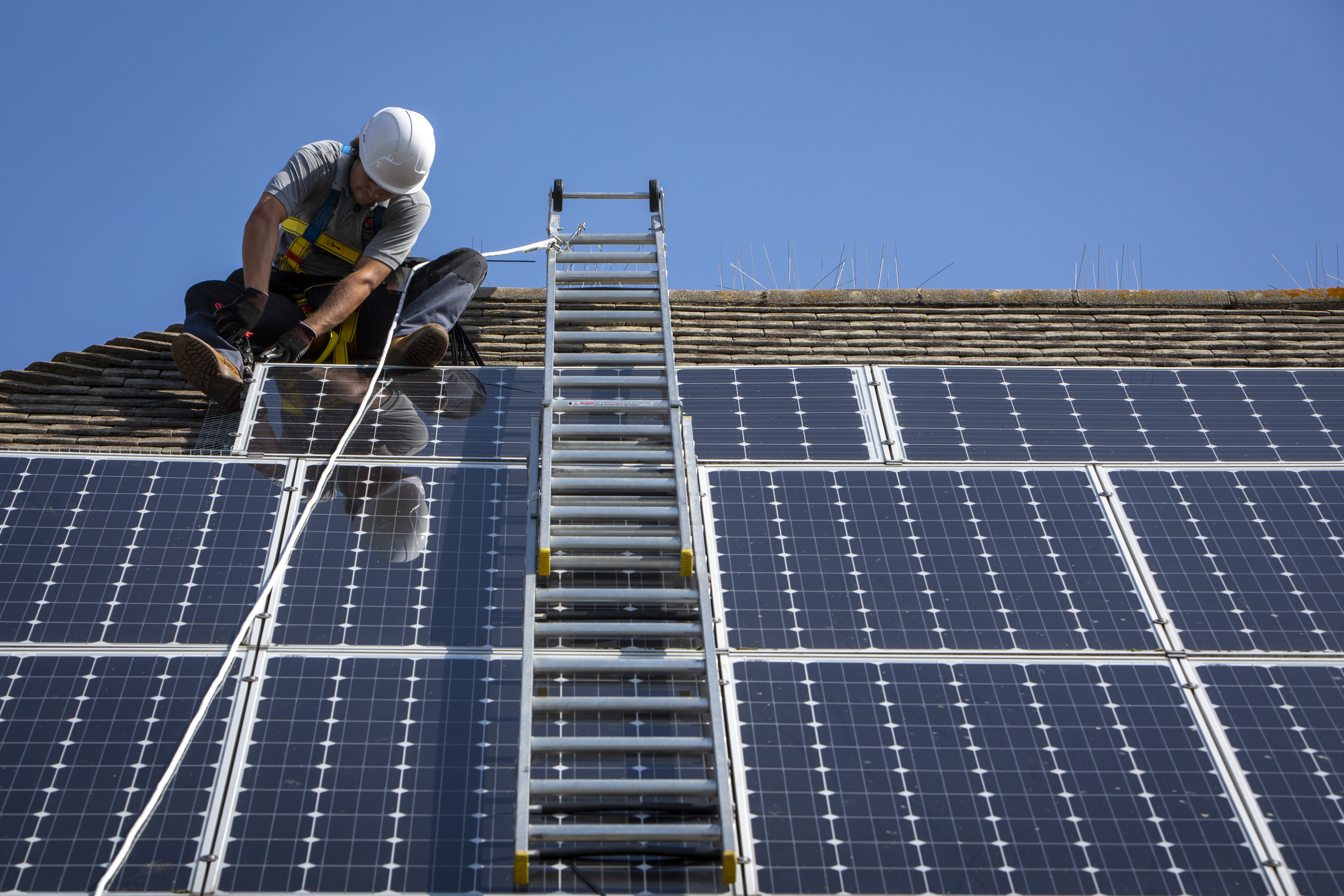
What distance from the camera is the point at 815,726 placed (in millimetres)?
5359

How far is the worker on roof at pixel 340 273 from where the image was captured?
25.4 feet

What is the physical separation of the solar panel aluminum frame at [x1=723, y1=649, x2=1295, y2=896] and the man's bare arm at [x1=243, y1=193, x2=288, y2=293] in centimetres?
429

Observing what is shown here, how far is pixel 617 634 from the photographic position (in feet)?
18.2

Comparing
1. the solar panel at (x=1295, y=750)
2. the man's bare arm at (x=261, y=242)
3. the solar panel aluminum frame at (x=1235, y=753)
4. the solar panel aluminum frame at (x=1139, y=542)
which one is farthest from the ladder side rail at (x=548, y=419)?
the solar panel at (x=1295, y=750)

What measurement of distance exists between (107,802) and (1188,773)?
4702 mm

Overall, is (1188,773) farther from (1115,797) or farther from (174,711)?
(174,711)

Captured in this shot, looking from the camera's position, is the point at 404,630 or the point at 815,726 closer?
the point at 815,726

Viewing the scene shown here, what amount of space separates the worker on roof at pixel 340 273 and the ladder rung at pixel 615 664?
10.1 feet

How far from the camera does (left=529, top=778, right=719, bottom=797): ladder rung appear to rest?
4.77 meters

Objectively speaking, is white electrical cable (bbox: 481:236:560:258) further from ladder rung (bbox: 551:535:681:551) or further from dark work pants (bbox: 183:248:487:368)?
ladder rung (bbox: 551:535:681:551)

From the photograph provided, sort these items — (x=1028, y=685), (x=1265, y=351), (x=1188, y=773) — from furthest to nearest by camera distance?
1. (x=1265, y=351)
2. (x=1028, y=685)
3. (x=1188, y=773)

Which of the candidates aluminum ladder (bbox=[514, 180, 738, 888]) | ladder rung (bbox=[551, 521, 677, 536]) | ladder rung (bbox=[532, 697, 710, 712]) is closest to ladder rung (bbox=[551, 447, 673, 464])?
aluminum ladder (bbox=[514, 180, 738, 888])

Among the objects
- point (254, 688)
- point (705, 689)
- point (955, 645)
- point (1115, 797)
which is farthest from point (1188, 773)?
point (254, 688)


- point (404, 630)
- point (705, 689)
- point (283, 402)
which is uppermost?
point (283, 402)
